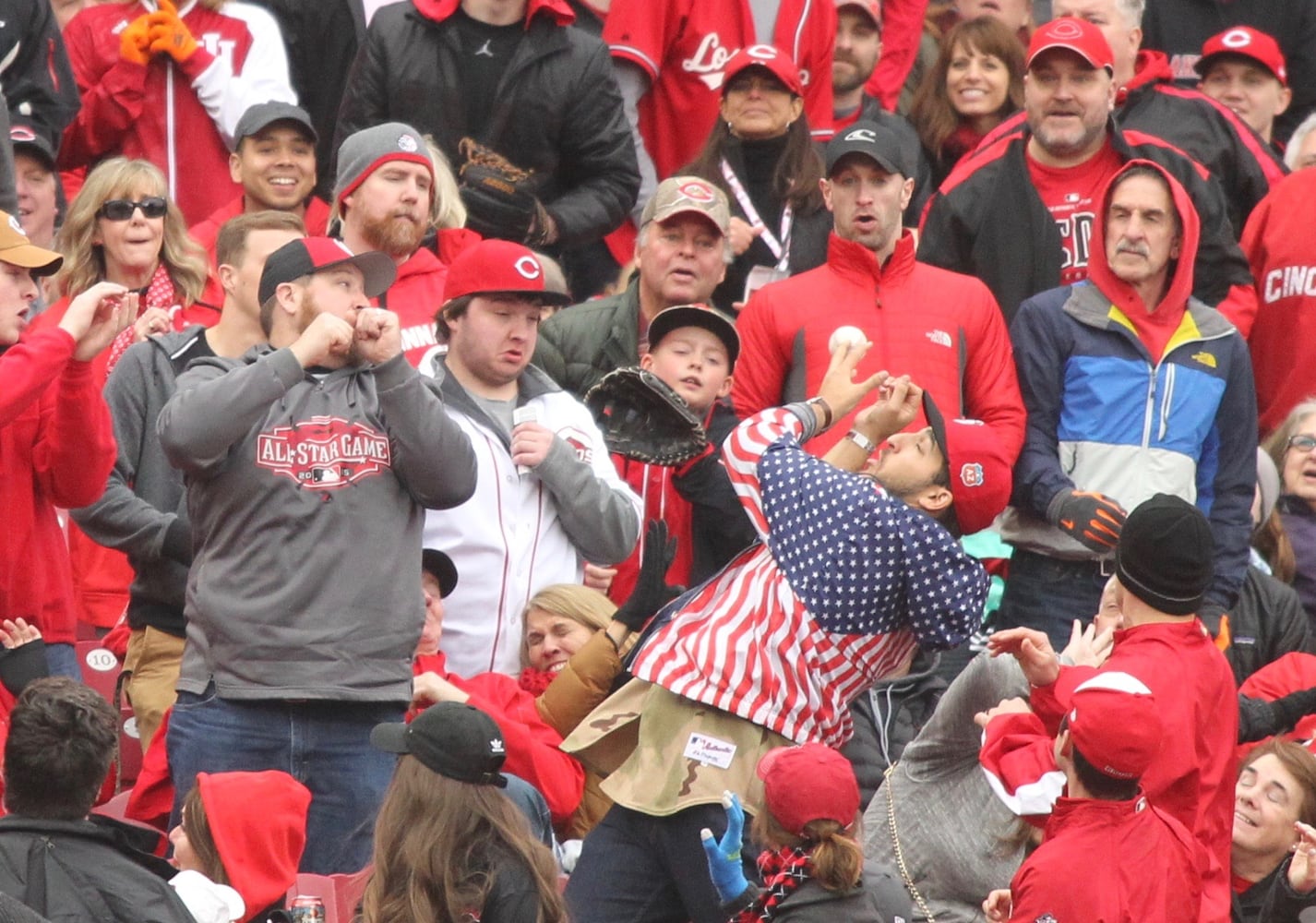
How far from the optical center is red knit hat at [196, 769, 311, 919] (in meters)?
5.51

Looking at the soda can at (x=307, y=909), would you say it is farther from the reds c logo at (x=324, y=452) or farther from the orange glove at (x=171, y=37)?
the orange glove at (x=171, y=37)

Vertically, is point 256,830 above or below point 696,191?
below

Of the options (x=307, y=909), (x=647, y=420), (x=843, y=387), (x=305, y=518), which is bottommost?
(x=307, y=909)

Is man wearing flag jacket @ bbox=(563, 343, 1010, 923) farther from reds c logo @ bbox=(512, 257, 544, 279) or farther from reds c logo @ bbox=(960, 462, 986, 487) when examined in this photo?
reds c logo @ bbox=(512, 257, 544, 279)

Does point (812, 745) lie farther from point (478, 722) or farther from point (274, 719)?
point (274, 719)

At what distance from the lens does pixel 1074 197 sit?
9094mm

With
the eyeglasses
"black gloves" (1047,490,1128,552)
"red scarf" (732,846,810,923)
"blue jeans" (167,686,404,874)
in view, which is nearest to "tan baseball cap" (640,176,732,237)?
"black gloves" (1047,490,1128,552)

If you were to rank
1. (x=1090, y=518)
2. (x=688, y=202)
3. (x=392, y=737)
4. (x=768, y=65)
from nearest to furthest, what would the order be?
(x=392, y=737), (x=1090, y=518), (x=688, y=202), (x=768, y=65)

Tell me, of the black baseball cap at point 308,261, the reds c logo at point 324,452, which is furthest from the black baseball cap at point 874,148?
the reds c logo at point 324,452

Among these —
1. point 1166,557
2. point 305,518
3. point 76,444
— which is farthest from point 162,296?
point 1166,557

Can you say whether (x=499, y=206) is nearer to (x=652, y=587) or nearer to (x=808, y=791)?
(x=652, y=587)

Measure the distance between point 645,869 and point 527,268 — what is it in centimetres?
208

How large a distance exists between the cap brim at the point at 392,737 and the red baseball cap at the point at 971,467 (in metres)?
1.94

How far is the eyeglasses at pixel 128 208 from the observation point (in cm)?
843
